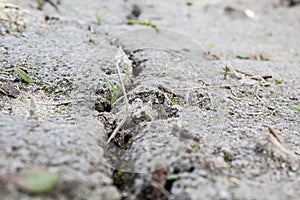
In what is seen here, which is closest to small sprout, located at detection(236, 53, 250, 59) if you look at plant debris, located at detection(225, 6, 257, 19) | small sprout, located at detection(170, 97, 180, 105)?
small sprout, located at detection(170, 97, 180, 105)

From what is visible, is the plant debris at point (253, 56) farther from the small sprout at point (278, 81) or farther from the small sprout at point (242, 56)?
the small sprout at point (278, 81)

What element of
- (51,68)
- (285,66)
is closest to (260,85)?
(285,66)

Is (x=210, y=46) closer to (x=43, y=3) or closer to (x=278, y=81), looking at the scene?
(x=278, y=81)

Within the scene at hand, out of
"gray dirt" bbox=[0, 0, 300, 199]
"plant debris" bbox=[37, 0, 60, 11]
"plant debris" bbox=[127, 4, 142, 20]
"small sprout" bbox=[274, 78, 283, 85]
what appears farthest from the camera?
"plant debris" bbox=[127, 4, 142, 20]

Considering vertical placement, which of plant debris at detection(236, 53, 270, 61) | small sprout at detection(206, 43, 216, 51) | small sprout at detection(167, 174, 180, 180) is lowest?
small sprout at detection(167, 174, 180, 180)

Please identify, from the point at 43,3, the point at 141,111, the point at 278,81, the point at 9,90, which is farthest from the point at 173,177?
the point at 43,3

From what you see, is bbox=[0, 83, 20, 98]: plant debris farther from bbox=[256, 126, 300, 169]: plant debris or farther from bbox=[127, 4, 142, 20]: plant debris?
bbox=[127, 4, 142, 20]: plant debris

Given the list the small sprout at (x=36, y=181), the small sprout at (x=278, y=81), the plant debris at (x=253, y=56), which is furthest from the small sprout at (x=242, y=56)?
the small sprout at (x=36, y=181)

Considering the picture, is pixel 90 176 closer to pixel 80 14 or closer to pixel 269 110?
pixel 269 110
